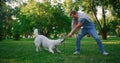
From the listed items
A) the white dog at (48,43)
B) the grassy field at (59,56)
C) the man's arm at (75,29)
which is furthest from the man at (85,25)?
the white dog at (48,43)

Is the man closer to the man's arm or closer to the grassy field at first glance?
the man's arm

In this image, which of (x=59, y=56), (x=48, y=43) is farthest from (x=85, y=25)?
(x=48, y=43)

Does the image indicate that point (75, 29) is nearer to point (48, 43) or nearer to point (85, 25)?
point (85, 25)

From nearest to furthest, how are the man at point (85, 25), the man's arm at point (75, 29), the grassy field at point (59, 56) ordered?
the grassy field at point (59, 56), the man's arm at point (75, 29), the man at point (85, 25)

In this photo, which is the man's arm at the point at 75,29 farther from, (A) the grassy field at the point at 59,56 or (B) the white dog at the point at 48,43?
(B) the white dog at the point at 48,43

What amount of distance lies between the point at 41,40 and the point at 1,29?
29.5 feet

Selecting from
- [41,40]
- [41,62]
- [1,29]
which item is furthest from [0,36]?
[41,62]

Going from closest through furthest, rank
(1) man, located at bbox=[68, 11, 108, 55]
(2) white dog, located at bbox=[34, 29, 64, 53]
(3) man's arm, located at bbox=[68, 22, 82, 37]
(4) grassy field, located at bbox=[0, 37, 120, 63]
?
1. (4) grassy field, located at bbox=[0, 37, 120, 63]
2. (3) man's arm, located at bbox=[68, 22, 82, 37]
3. (1) man, located at bbox=[68, 11, 108, 55]
4. (2) white dog, located at bbox=[34, 29, 64, 53]

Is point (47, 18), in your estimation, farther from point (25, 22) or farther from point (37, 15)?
point (25, 22)

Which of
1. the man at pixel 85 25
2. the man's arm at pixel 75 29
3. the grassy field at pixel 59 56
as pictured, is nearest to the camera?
the grassy field at pixel 59 56

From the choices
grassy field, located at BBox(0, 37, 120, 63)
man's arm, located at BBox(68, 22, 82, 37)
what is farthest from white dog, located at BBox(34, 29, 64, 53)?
man's arm, located at BBox(68, 22, 82, 37)

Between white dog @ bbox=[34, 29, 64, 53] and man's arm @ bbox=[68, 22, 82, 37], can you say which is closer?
man's arm @ bbox=[68, 22, 82, 37]

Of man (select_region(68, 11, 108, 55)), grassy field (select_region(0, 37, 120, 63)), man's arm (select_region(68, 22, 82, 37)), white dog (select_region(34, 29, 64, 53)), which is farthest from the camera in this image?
white dog (select_region(34, 29, 64, 53))

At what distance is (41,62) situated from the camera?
890cm
